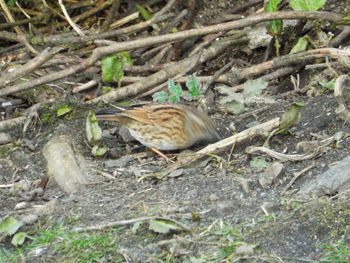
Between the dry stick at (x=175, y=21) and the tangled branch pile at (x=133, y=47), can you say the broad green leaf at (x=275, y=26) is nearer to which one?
the tangled branch pile at (x=133, y=47)

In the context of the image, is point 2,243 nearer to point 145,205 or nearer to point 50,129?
point 145,205

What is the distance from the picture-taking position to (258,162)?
4746 mm

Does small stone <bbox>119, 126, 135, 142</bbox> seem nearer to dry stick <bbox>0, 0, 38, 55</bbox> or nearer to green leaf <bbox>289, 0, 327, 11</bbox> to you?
→ dry stick <bbox>0, 0, 38, 55</bbox>

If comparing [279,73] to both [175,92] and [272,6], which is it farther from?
[175,92]

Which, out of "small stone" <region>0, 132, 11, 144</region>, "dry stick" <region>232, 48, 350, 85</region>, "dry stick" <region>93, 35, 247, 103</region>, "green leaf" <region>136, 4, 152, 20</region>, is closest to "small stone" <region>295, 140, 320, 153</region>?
"dry stick" <region>232, 48, 350, 85</region>

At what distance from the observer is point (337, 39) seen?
21.0 feet

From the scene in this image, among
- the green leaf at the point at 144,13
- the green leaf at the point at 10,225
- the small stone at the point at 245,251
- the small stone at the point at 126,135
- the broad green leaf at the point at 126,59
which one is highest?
the green leaf at the point at 144,13

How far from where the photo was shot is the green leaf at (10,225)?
4133 millimetres

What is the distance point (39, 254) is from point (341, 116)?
2.50m

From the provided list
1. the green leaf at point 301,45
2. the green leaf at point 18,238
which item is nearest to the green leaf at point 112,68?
the green leaf at point 301,45

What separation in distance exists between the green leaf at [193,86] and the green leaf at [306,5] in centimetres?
117

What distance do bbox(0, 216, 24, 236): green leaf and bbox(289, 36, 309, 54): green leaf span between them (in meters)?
3.35

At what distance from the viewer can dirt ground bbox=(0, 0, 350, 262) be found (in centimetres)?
367

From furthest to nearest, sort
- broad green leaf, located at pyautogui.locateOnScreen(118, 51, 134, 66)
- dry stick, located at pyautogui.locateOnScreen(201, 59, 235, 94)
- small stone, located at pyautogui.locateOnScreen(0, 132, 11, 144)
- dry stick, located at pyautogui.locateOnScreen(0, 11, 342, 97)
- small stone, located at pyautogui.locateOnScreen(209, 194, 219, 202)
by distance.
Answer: broad green leaf, located at pyautogui.locateOnScreen(118, 51, 134, 66) < dry stick, located at pyautogui.locateOnScreen(201, 59, 235, 94) < dry stick, located at pyautogui.locateOnScreen(0, 11, 342, 97) < small stone, located at pyautogui.locateOnScreen(0, 132, 11, 144) < small stone, located at pyautogui.locateOnScreen(209, 194, 219, 202)
